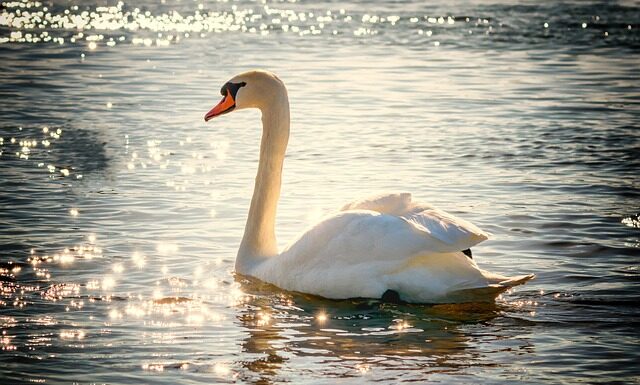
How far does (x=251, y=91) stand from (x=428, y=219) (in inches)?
86.8

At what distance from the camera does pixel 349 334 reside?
27.6 feet

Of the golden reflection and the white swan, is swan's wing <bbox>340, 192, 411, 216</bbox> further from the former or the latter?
the golden reflection

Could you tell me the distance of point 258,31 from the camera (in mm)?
28984

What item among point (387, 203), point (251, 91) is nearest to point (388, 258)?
A: point (387, 203)

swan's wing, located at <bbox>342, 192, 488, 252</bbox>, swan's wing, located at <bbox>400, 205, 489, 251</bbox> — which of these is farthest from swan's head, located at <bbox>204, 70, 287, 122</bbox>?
swan's wing, located at <bbox>400, 205, 489, 251</bbox>

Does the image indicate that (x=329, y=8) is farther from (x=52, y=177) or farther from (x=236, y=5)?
(x=52, y=177)

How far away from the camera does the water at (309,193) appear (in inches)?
316

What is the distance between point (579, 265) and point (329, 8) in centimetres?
2377

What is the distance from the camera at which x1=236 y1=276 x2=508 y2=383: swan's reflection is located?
773 cm

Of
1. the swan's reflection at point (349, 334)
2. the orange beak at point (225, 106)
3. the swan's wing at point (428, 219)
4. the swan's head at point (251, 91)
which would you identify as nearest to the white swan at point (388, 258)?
the swan's wing at point (428, 219)

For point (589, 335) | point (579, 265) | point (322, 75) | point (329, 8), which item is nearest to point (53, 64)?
point (322, 75)

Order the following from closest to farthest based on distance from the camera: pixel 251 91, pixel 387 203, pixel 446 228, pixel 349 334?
pixel 349 334, pixel 446 228, pixel 387 203, pixel 251 91

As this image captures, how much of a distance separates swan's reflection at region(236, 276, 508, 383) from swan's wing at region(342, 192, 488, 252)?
619 mm

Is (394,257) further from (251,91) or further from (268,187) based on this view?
(251,91)
